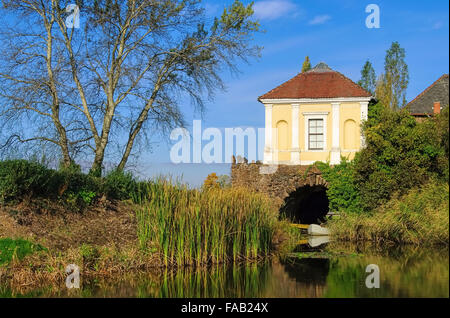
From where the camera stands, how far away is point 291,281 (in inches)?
423

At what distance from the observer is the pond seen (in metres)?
9.20

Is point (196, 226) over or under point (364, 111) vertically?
under

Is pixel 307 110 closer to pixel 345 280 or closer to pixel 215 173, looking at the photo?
pixel 215 173

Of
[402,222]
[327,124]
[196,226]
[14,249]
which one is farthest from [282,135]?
[14,249]

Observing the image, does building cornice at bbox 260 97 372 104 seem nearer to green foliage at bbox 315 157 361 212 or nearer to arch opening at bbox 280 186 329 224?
green foliage at bbox 315 157 361 212

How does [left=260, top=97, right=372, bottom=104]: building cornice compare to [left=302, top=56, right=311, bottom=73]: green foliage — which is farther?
[left=302, top=56, right=311, bottom=73]: green foliage

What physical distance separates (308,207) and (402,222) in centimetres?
1305

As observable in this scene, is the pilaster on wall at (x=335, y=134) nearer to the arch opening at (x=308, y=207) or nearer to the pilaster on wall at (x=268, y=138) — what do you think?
the arch opening at (x=308, y=207)

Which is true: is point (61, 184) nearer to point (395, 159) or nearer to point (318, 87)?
point (395, 159)

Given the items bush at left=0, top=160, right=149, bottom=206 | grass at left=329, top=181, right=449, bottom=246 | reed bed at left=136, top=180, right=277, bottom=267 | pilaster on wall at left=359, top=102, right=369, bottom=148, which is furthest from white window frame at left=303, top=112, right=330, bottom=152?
reed bed at left=136, top=180, right=277, bottom=267

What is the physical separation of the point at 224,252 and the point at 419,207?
19.4 feet

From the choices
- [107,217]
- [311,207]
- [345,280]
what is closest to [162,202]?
[107,217]

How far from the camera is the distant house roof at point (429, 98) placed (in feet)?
95.1

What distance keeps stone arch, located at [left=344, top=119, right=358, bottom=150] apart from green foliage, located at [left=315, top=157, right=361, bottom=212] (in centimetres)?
110
